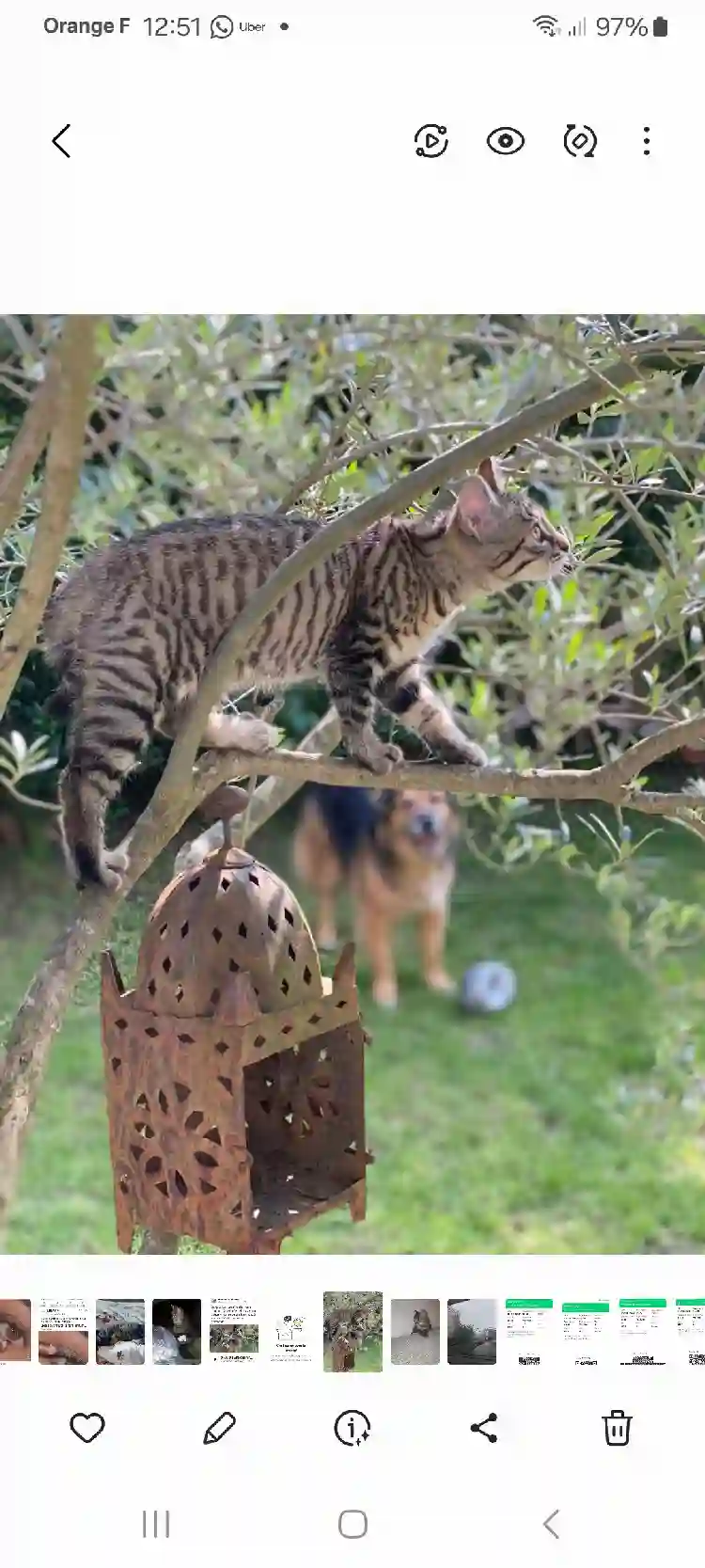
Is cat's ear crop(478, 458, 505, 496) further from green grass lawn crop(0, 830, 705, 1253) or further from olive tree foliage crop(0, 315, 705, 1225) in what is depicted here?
green grass lawn crop(0, 830, 705, 1253)

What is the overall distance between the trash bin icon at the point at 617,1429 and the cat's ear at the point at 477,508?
23.2 inches

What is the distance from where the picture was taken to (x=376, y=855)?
1216 mm

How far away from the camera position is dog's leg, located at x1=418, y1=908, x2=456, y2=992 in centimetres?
129

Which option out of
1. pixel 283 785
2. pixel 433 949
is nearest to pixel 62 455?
pixel 283 785

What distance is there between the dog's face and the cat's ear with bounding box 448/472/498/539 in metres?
0.41

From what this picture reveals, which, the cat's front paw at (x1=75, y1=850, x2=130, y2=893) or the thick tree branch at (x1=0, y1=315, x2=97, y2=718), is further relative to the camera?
the cat's front paw at (x1=75, y1=850, x2=130, y2=893)

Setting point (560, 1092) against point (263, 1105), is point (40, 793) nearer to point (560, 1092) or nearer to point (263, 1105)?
point (263, 1105)

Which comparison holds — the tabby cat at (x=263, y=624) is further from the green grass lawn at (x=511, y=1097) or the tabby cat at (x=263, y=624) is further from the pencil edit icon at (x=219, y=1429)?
the pencil edit icon at (x=219, y=1429)

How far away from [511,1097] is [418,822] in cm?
38

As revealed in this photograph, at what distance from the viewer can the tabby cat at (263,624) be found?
0.77 m

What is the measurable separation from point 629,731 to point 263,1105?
48 centimetres
